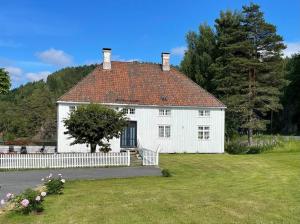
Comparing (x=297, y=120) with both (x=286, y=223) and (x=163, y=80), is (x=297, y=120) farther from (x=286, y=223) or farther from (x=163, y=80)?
(x=286, y=223)

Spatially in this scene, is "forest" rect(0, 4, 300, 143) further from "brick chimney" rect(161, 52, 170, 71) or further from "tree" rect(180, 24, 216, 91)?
"brick chimney" rect(161, 52, 170, 71)

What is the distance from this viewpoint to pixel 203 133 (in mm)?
35750

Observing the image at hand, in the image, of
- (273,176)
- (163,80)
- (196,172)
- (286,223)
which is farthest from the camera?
(163,80)

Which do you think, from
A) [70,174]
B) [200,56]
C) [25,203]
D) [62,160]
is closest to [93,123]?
[62,160]

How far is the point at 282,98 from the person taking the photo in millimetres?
71375

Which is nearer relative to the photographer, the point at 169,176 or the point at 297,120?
the point at 169,176

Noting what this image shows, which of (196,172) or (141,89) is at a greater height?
(141,89)

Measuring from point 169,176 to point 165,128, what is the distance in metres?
16.7

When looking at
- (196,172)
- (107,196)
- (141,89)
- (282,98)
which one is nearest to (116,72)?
(141,89)

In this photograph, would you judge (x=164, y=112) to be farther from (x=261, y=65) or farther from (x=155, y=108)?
(x=261, y=65)

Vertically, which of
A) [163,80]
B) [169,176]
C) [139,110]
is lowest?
[169,176]

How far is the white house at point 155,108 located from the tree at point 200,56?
16388 mm

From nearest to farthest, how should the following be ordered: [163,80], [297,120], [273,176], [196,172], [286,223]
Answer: [286,223], [273,176], [196,172], [163,80], [297,120]

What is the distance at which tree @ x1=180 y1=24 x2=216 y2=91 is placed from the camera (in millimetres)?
53062
